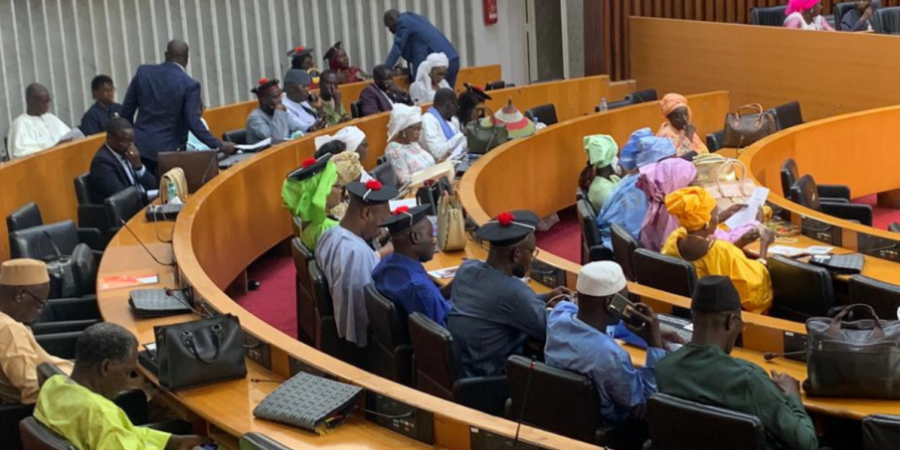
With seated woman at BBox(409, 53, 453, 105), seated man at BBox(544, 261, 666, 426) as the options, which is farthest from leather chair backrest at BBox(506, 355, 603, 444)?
seated woman at BBox(409, 53, 453, 105)

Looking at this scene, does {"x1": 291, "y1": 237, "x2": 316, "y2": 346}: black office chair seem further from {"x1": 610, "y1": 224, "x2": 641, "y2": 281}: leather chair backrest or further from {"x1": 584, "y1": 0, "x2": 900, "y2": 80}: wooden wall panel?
{"x1": 584, "y1": 0, "x2": 900, "y2": 80}: wooden wall panel

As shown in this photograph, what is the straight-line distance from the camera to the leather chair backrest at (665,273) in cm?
581

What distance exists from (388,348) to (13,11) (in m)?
8.78

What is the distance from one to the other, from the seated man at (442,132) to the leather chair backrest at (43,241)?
2.93 m

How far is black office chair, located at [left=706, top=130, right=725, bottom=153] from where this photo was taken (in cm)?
992

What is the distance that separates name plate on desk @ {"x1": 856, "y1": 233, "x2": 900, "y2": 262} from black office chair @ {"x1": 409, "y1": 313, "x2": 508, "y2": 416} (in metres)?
2.63

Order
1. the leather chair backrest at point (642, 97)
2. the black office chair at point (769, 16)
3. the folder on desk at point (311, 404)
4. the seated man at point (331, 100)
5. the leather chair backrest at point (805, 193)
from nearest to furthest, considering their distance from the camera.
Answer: the folder on desk at point (311, 404), the leather chair backrest at point (805, 193), the seated man at point (331, 100), the leather chair backrest at point (642, 97), the black office chair at point (769, 16)

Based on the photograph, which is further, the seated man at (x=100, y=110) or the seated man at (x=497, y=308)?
the seated man at (x=100, y=110)

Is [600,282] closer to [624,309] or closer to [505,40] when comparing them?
[624,309]

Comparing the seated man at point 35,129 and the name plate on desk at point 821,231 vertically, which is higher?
the seated man at point 35,129

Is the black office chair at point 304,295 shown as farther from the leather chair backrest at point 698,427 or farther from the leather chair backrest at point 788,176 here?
the leather chair backrest at point 788,176

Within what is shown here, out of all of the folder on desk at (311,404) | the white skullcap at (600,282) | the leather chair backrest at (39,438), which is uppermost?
the white skullcap at (600,282)

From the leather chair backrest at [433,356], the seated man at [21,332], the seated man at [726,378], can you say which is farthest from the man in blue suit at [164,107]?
the seated man at [726,378]

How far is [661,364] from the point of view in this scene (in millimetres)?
4211
